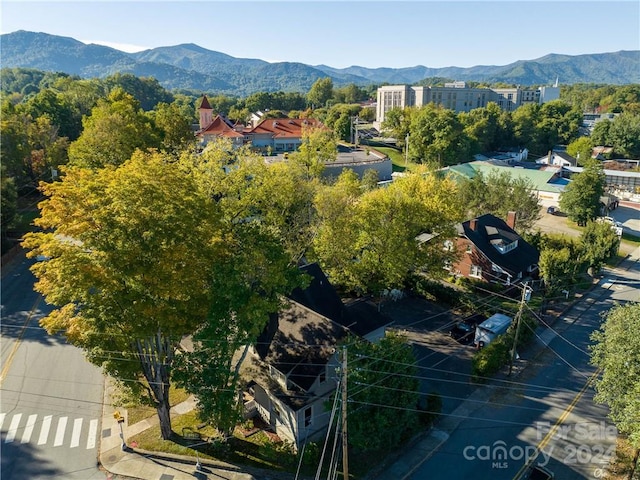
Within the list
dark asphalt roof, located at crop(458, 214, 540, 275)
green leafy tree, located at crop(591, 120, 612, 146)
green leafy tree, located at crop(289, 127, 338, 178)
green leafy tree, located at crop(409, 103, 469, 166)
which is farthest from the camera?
green leafy tree, located at crop(591, 120, 612, 146)

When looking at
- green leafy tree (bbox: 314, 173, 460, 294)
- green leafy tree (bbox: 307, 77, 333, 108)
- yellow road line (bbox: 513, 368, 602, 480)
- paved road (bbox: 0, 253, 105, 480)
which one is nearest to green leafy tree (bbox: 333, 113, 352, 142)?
green leafy tree (bbox: 307, 77, 333, 108)

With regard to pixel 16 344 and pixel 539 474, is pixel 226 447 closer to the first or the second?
pixel 539 474

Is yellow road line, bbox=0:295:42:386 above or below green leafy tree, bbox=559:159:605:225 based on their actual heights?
below

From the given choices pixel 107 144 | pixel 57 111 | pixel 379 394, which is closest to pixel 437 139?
pixel 107 144

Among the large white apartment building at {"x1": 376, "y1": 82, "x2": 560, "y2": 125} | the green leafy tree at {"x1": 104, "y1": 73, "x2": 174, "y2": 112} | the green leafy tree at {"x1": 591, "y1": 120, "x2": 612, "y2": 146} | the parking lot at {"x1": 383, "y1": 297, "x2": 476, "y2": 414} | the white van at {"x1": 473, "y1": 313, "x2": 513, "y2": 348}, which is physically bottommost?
the parking lot at {"x1": 383, "y1": 297, "x2": 476, "y2": 414}

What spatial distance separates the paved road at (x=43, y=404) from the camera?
2020 cm

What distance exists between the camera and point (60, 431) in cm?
2245

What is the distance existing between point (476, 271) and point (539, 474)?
77.1 feet

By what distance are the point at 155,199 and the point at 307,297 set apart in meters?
11.7

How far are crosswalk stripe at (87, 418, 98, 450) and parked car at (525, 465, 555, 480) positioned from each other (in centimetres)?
2230

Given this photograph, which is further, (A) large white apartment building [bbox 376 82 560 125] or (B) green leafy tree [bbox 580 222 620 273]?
(A) large white apartment building [bbox 376 82 560 125]

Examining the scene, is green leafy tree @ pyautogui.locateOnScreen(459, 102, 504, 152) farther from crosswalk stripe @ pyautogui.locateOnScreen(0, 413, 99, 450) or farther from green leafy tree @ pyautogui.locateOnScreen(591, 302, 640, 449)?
crosswalk stripe @ pyautogui.locateOnScreen(0, 413, 99, 450)

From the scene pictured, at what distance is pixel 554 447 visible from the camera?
21703mm

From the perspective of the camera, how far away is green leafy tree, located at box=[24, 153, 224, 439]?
55.1 feet
